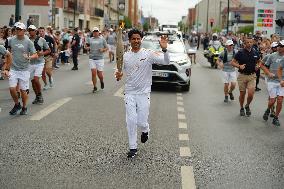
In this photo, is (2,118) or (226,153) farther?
(2,118)

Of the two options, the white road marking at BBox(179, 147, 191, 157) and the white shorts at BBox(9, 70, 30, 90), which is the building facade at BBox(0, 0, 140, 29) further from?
the white road marking at BBox(179, 147, 191, 157)

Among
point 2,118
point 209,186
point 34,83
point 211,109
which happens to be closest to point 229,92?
point 211,109

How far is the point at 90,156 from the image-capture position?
7672 millimetres

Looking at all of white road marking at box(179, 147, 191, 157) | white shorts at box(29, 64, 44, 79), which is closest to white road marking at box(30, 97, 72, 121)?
white shorts at box(29, 64, 44, 79)

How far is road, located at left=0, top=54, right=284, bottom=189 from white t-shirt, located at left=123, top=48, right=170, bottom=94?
982 millimetres

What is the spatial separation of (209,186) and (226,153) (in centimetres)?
195

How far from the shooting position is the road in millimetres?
6492

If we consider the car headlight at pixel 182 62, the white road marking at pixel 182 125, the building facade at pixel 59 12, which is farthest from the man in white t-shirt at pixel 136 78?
the building facade at pixel 59 12

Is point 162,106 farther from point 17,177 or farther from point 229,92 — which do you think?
point 17,177

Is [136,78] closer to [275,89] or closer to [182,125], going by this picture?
[182,125]

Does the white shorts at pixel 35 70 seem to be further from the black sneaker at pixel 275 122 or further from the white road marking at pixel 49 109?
the black sneaker at pixel 275 122

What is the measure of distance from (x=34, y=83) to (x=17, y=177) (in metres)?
6.57

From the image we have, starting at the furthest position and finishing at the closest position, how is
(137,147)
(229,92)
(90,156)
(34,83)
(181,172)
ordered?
(229,92)
(34,83)
(137,147)
(90,156)
(181,172)

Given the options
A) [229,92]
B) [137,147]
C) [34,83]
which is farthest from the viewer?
[229,92]
